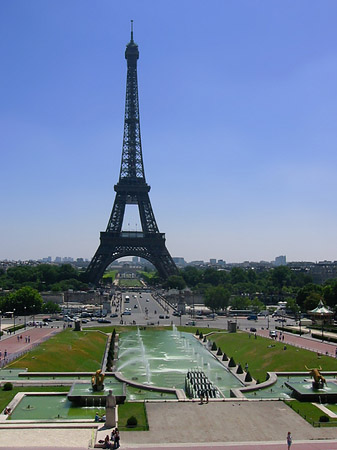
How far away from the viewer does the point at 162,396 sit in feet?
115

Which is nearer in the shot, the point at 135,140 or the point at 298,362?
the point at 298,362

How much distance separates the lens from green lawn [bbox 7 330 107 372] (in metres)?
43.4

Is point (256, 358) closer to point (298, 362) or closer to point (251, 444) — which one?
point (298, 362)

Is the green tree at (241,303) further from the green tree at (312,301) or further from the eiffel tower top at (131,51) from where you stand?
the eiffel tower top at (131,51)

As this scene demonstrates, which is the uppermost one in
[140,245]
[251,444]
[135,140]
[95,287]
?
[135,140]

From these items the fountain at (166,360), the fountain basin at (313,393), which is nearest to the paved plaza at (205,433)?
the fountain basin at (313,393)

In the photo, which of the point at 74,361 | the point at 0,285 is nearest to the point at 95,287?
the point at 0,285

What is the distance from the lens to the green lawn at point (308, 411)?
29188mm

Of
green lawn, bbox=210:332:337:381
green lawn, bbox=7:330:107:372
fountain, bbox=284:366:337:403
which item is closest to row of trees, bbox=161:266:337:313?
green lawn, bbox=210:332:337:381

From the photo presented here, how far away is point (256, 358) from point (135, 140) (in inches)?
3571

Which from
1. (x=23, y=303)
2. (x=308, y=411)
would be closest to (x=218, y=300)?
(x=23, y=303)

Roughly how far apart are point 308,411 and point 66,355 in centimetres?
2455

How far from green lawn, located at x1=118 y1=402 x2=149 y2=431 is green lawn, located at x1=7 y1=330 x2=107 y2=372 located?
13.1m

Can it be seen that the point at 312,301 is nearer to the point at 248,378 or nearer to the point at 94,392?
the point at 248,378
